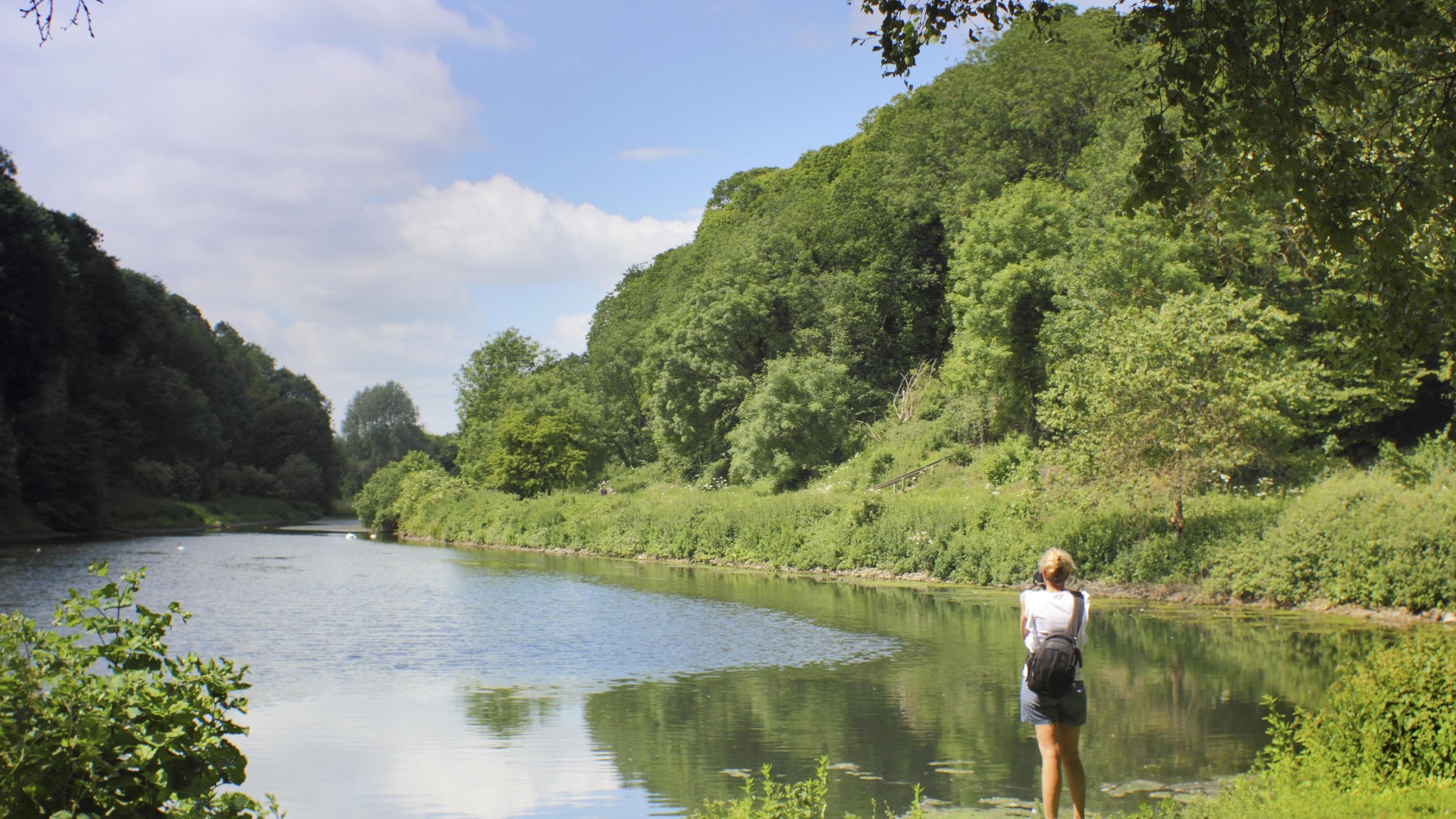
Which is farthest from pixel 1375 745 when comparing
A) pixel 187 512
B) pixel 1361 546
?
pixel 187 512

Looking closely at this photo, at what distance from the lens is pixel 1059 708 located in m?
7.82

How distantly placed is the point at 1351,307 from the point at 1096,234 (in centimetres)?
2774

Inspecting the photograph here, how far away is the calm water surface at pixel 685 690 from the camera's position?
10.8m

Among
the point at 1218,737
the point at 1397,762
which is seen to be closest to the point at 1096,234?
the point at 1218,737

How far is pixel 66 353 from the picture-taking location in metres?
63.8

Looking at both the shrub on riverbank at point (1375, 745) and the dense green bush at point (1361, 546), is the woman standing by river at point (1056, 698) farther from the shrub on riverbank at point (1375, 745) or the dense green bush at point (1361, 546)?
the dense green bush at point (1361, 546)

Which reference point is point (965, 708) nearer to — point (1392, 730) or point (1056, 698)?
point (1392, 730)

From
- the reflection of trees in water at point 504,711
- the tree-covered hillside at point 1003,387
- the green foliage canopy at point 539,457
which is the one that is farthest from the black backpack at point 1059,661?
the green foliage canopy at point 539,457

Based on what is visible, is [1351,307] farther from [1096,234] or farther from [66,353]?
[66,353]

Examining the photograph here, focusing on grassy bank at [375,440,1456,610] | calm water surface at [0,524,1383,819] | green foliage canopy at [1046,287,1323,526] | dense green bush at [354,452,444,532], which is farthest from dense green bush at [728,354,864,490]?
dense green bush at [354,452,444,532]

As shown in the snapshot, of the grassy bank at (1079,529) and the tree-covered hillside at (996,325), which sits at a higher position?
the tree-covered hillside at (996,325)

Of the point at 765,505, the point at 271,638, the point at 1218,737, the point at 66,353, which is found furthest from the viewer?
the point at 66,353

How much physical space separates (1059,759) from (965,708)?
6.48 m

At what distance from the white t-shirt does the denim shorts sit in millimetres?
167
